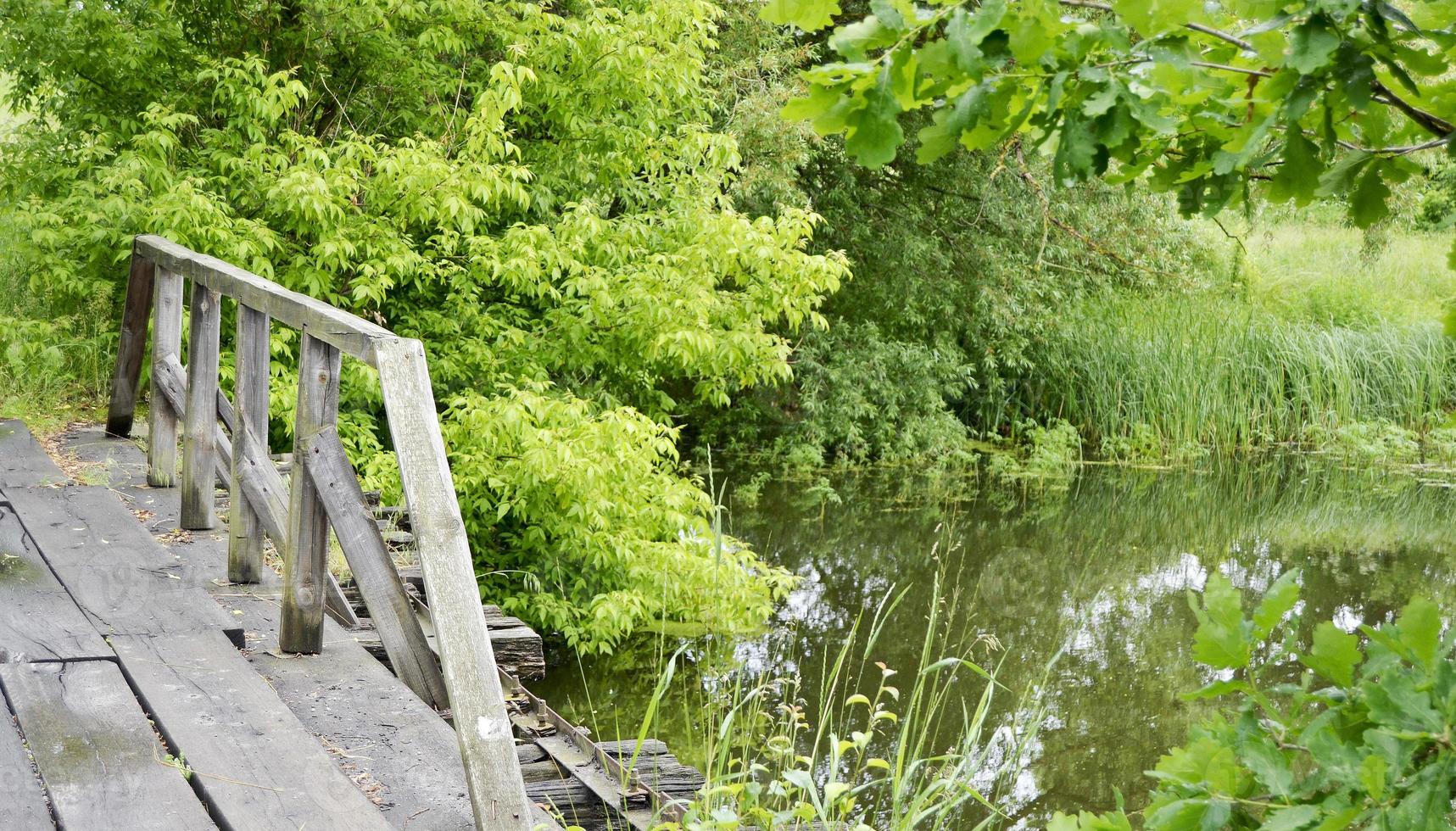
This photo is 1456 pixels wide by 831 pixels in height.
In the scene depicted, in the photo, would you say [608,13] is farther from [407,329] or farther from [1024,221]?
[1024,221]

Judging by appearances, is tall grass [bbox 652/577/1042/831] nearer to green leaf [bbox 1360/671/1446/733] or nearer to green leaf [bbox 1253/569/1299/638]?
green leaf [bbox 1253/569/1299/638]

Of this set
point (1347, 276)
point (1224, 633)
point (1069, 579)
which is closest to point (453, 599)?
point (1224, 633)

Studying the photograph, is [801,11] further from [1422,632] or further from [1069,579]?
[1069,579]

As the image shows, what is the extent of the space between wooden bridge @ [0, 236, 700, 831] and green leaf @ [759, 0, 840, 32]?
57.5 inches

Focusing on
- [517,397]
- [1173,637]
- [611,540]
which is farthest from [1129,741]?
[517,397]

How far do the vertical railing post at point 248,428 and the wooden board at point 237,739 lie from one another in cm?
68

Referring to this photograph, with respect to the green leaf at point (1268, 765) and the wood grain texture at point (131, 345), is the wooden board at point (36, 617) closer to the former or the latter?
the wood grain texture at point (131, 345)

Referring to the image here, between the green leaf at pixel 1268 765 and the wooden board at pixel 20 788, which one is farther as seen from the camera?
the wooden board at pixel 20 788

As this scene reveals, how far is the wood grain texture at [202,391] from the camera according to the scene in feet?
15.1

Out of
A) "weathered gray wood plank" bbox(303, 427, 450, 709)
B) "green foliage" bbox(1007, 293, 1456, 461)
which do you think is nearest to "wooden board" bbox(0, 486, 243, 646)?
"weathered gray wood plank" bbox(303, 427, 450, 709)

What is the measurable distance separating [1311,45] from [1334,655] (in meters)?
0.64

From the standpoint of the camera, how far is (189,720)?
298 centimetres

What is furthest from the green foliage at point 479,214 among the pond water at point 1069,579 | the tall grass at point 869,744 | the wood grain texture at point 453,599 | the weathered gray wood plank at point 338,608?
the wood grain texture at point 453,599

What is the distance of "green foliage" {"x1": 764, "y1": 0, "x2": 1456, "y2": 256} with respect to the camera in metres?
1.35
